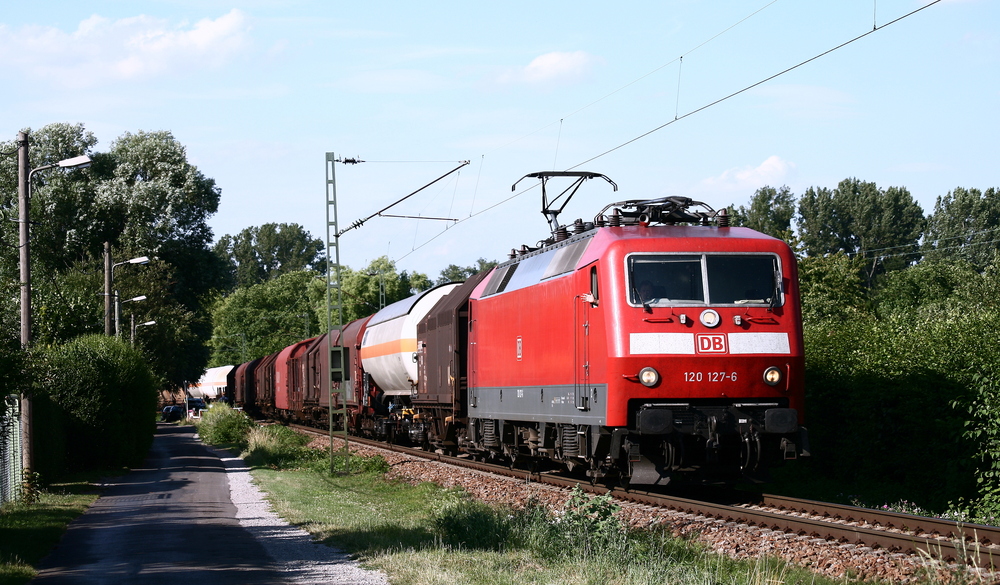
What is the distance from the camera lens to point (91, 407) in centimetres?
2595

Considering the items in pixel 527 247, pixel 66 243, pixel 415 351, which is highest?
pixel 66 243

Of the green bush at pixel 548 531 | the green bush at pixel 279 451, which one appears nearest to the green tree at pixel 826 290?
the green bush at pixel 279 451

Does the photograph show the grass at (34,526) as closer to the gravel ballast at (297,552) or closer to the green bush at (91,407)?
the gravel ballast at (297,552)

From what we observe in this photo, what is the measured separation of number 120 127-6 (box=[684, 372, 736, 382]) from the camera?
1357 centimetres

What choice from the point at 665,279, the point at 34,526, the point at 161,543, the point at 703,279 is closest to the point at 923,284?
the point at 703,279

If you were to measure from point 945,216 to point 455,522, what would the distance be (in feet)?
242

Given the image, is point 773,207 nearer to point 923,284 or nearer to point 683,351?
point 923,284

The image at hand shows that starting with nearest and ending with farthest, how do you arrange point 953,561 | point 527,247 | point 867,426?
point 953,561, point 867,426, point 527,247

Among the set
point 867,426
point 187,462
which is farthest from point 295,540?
point 187,462

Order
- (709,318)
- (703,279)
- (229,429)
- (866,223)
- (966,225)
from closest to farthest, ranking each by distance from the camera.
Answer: (709,318), (703,279), (229,429), (966,225), (866,223)

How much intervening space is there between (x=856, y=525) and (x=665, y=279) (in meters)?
4.05

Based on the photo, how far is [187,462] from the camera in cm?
2923

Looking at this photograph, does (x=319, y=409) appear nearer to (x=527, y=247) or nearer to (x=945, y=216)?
(x=527, y=247)

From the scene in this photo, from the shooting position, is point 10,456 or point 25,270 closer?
point 25,270
